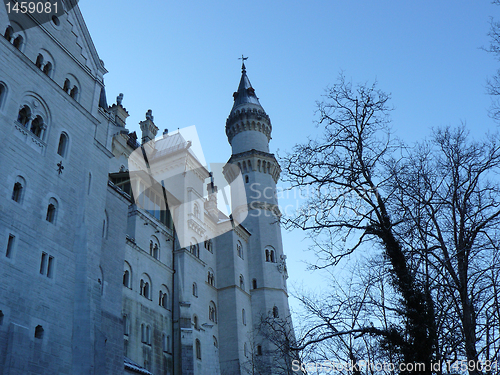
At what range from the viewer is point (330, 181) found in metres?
15.4

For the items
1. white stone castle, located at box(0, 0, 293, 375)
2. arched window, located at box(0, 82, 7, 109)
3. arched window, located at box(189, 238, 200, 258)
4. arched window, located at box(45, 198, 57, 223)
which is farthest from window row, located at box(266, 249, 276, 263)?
arched window, located at box(0, 82, 7, 109)

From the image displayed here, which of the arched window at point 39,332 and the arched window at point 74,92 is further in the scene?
the arched window at point 74,92

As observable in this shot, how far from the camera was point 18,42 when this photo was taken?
78.5 ft

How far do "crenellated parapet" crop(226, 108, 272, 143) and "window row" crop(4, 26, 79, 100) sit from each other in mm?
32258

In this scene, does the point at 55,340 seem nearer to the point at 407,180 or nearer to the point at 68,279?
the point at 68,279

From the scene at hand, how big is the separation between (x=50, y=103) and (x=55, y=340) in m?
11.6

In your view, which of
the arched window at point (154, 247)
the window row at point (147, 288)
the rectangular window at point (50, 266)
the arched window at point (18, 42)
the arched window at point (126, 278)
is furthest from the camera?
the arched window at point (154, 247)

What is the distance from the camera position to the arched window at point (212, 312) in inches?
1604

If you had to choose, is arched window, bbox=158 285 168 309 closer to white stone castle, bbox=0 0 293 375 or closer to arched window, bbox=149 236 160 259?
white stone castle, bbox=0 0 293 375

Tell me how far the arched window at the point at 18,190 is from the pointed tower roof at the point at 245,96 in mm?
40791

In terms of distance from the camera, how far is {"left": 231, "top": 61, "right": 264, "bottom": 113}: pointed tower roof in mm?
60447

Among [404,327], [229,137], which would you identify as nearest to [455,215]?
[404,327]

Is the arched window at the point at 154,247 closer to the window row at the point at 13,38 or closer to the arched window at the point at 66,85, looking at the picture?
the arched window at the point at 66,85

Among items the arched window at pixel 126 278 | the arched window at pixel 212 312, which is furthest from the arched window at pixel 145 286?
the arched window at pixel 212 312
